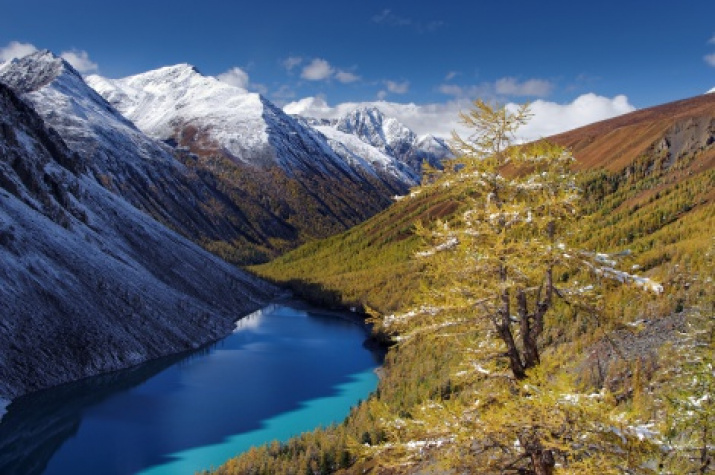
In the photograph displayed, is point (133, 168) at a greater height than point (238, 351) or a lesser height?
greater

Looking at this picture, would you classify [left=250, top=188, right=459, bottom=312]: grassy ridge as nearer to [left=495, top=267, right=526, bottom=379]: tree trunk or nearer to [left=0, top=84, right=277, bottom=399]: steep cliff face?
[left=0, top=84, right=277, bottom=399]: steep cliff face

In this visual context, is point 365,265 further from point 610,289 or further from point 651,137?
point 610,289

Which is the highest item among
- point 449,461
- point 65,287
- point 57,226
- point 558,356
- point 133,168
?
point 133,168

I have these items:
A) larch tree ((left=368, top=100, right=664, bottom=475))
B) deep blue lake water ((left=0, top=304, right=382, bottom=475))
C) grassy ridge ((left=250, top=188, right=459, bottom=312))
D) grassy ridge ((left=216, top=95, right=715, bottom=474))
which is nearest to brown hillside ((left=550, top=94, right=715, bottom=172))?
grassy ridge ((left=216, top=95, right=715, bottom=474))

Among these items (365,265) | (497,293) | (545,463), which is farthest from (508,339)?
(365,265)

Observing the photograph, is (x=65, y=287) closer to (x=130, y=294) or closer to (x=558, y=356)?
(x=130, y=294)

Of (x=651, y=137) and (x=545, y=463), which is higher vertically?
(x=651, y=137)

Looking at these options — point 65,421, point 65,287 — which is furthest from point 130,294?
point 65,421
